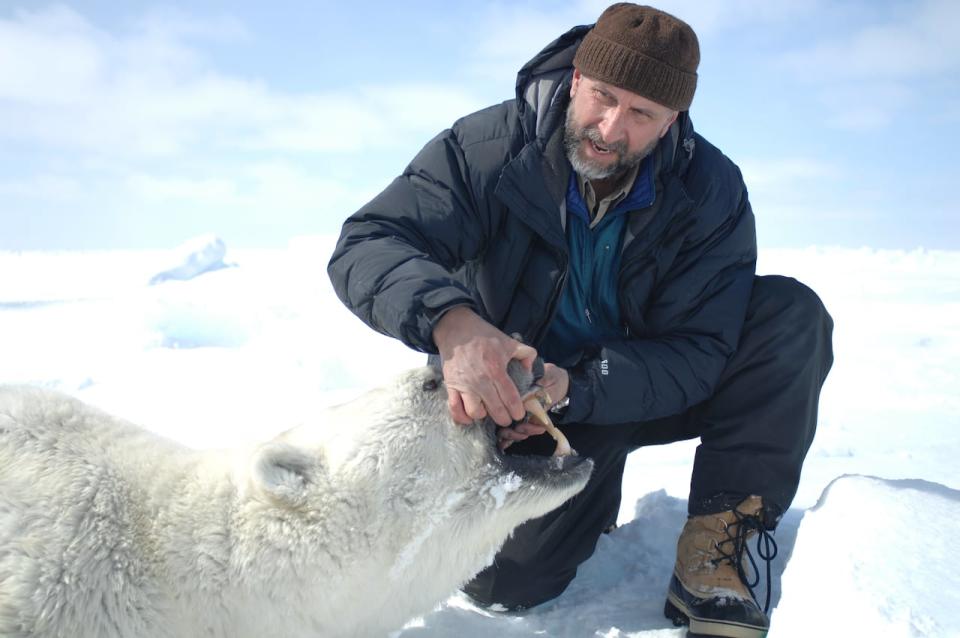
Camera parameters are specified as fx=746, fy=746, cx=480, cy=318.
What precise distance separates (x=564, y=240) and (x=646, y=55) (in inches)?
28.6

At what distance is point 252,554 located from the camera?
78.2 inches

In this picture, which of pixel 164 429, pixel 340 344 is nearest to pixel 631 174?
pixel 164 429

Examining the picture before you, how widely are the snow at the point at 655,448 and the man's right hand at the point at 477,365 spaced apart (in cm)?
82

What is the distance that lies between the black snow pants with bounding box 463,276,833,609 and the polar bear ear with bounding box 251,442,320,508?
1.05m

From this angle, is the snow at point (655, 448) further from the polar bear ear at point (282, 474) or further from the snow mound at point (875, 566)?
the polar bear ear at point (282, 474)

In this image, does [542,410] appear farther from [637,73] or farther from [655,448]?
[655,448]

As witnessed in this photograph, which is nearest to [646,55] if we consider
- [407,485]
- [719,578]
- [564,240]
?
[564,240]

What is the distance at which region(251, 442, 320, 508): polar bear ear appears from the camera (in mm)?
1966

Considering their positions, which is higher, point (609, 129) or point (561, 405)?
point (609, 129)

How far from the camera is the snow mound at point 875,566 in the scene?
157cm

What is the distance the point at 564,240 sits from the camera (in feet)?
8.93

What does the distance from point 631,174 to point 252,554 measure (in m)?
1.91

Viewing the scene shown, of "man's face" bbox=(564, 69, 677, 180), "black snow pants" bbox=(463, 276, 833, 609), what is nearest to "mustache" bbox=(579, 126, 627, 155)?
"man's face" bbox=(564, 69, 677, 180)

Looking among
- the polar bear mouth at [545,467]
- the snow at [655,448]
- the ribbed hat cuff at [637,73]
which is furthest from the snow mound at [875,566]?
the ribbed hat cuff at [637,73]
